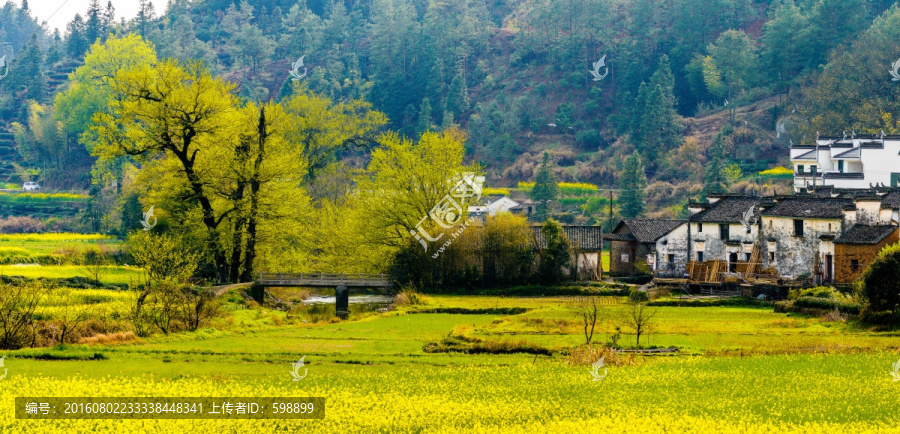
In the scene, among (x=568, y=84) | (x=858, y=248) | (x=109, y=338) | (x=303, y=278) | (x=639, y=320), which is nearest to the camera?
(x=109, y=338)

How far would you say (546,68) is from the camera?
13338cm

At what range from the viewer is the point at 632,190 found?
289 ft

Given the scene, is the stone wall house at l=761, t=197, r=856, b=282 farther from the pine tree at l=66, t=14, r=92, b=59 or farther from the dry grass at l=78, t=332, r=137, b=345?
the pine tree at l=66, t=14, r=92, b=59

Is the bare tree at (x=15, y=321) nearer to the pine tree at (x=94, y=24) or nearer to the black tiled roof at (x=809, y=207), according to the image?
the black tiled roof at (x=809, y=207)

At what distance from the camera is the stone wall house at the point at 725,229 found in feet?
193

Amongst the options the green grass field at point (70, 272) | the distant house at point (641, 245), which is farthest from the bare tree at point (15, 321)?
the distant house at point (641, 245)

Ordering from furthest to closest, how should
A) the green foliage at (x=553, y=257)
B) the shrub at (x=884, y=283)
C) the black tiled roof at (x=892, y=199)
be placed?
1. the green foliage at (x=553, y=257)
2. the black tiled roof at (x=892, y=199)
3. the shrub at (x=884, y=283)

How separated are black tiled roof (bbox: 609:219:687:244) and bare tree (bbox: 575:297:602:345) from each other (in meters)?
14.3

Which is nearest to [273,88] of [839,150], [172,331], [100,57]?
[100,57]

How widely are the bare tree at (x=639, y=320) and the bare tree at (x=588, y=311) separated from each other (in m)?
1.33

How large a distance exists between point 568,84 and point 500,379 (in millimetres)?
104970

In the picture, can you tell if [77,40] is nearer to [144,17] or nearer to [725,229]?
[144,17]

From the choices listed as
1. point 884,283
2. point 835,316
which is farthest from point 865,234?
point 884,283

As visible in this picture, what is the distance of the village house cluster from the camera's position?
51.8m
